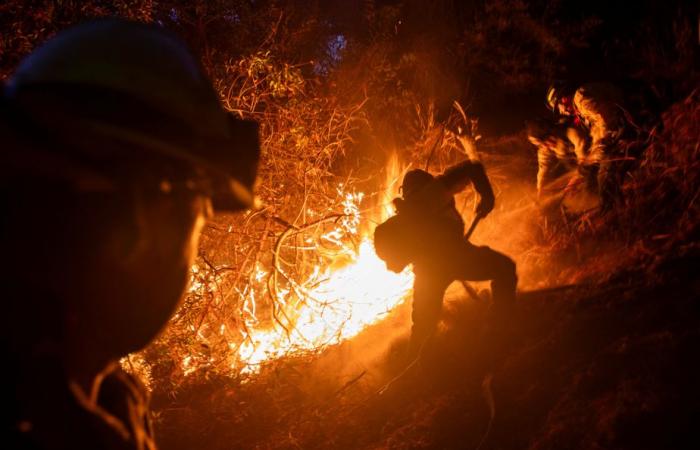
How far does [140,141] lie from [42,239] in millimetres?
454

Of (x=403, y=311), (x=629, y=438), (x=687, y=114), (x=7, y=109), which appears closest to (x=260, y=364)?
(x=403, y=311)

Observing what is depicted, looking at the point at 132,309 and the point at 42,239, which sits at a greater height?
the point at 42,239

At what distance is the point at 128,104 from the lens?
1.53 metres

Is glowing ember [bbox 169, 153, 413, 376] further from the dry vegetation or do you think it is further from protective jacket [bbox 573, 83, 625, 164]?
protective jacket [bbox 573, 83, 625, 164]

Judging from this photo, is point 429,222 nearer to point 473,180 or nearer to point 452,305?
point 473,180

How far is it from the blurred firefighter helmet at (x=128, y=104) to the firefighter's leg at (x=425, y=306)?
337cm

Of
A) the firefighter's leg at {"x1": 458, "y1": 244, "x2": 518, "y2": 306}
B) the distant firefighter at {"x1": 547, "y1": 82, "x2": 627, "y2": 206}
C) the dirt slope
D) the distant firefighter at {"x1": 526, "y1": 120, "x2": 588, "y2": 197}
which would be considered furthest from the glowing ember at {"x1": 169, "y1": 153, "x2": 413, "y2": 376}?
the distant firefighter at {"x1": 547, "y1": 82, "x2": 627, "y2": 206}

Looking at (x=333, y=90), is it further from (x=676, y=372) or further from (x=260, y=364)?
(x=676, y=372)

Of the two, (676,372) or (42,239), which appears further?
(676,372)

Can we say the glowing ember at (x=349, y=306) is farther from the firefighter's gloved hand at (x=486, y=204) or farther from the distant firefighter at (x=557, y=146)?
the distant firefighter at (x=557, y=146)

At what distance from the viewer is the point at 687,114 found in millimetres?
5820

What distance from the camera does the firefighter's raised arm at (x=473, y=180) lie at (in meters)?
4.52

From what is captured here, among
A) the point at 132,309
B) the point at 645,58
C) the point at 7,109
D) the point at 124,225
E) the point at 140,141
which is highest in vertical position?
the point at 7,109

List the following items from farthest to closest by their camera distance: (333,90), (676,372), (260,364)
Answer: (333,90), (260,364), (676,372)
